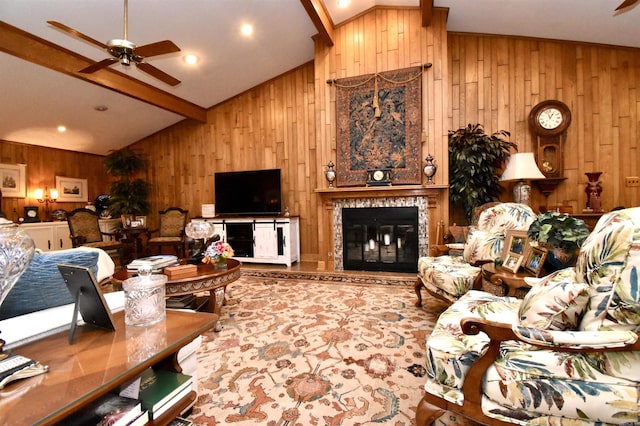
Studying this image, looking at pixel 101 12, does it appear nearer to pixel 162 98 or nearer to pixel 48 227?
pixel 162 98

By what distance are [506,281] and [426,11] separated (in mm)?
3531

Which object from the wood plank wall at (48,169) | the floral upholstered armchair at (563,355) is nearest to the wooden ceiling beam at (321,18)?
the floral upholstered armchair at (563,355)

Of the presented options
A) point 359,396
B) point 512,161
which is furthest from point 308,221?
point 359,396

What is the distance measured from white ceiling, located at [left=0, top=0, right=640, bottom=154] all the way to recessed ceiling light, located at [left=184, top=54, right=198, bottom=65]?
0.08 metres

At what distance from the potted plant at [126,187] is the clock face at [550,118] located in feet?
23.2

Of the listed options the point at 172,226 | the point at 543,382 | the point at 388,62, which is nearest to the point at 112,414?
the point at 543,382

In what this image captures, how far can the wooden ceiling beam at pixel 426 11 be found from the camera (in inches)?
139

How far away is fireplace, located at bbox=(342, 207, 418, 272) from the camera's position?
412 cm

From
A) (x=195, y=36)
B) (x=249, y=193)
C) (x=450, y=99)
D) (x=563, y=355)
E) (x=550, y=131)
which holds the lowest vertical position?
(x=563, y=355)

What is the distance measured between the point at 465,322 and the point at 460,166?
333 centimetres

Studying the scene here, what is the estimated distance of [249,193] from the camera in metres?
5.23

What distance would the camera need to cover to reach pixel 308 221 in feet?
17.1

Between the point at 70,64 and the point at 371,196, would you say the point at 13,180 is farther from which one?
the point at 371,196

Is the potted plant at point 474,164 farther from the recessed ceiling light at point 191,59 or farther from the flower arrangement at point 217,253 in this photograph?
the recessed ceiling light at point 191,59
